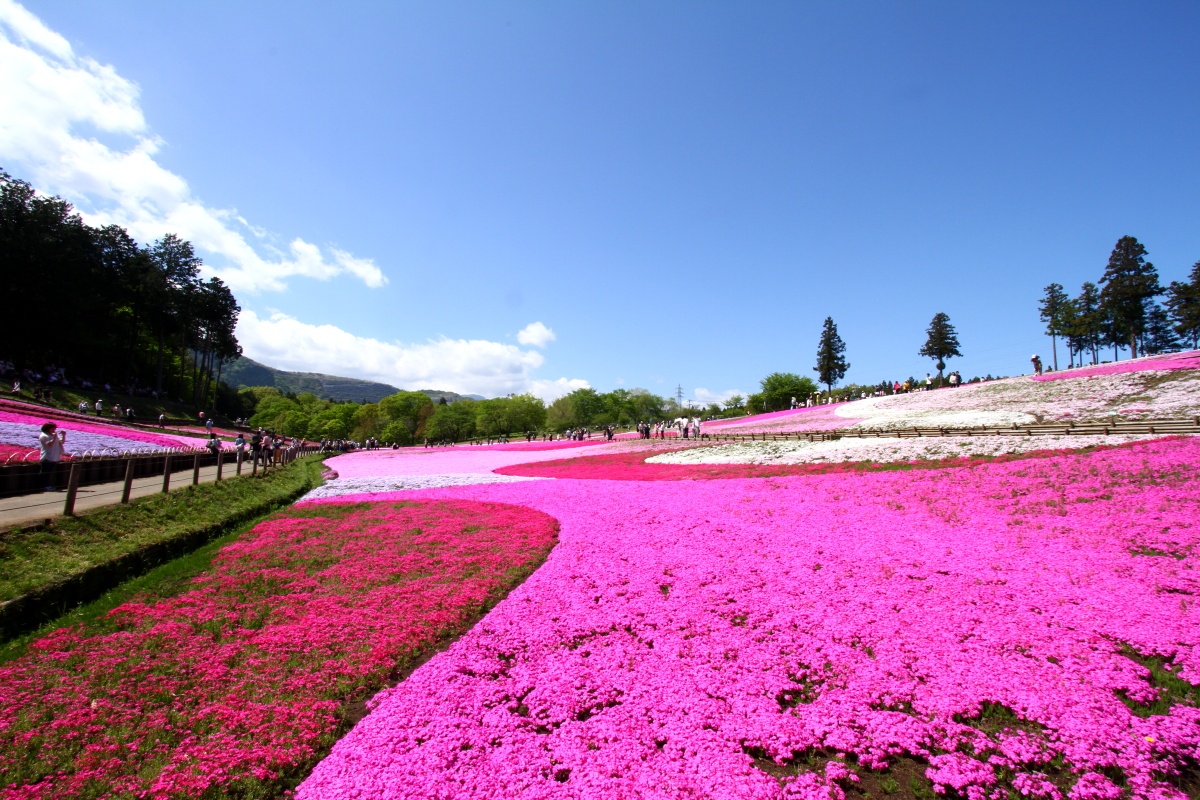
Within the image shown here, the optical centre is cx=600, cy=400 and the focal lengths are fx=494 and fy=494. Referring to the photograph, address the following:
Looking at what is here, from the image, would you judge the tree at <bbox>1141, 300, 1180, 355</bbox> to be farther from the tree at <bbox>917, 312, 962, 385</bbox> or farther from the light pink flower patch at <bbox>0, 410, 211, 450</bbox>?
the light pink flower patch at <bbox>0, 410, 211, 450</bbox>

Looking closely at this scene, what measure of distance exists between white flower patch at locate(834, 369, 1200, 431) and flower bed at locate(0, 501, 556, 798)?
27.3 meters

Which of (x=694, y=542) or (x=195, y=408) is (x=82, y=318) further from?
(x=694, y=542)

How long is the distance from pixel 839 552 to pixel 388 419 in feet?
395

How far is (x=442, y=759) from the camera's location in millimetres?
4352

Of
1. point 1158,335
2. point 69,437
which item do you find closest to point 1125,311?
point 1158,335

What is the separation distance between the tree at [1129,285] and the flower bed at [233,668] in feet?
265

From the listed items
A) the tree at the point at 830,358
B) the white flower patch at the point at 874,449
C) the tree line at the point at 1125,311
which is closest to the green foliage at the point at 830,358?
the tree at the point at 830,358

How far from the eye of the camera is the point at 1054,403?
97.6ft

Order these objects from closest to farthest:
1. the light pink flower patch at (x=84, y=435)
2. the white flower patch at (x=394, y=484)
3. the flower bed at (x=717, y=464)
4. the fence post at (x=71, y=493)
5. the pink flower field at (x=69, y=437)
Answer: the fence post at (x=71, y=493), the flower bed at (x=717, y=464), the pink flower field at (x=69, y=437), the white flower patch at (x=394, y=484), the light pink flower patch at (x=84, y=435)

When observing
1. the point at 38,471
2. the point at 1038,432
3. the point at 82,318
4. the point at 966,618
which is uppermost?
the point at 82,318

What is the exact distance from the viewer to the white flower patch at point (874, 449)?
733 inches

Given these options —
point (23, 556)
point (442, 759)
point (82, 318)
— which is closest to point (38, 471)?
point (23, 556)

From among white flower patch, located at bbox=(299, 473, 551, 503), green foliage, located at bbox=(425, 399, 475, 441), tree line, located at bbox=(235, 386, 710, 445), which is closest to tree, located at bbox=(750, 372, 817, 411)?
tree line, located at bbox=(235, 386, 710, 445)

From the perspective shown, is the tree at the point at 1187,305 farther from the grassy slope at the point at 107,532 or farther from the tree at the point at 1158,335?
the grassy slope at the point at 107,532
